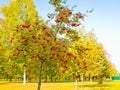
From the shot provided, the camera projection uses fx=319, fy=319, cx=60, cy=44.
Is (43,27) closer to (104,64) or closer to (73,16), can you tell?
(73,16)

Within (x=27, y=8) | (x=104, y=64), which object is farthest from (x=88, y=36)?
(x=104, y=64)

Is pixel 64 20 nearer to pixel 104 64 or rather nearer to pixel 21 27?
pixel 21 27

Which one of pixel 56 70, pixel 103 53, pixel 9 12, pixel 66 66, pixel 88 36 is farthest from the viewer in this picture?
pixel 103 53

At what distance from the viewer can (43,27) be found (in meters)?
17.5

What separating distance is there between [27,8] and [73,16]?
4126cm

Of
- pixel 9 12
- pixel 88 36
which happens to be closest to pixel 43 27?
pixel 88 36

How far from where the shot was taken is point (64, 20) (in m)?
17.5

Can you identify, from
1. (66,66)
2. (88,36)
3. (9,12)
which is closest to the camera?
(66,66)

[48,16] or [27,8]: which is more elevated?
[27,8]

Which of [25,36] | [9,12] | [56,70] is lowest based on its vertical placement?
[56,70]

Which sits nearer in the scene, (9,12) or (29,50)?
(29,50)

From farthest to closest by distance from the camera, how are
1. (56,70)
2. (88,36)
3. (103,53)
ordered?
(103,53) < (88,36) < (56,70)

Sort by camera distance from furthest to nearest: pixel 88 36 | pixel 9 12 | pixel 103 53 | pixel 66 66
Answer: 1. pixel 103 53
2. pixel 9 12
3. pixel 88 36
4. pixel 66 66

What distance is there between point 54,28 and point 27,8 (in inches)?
1618
